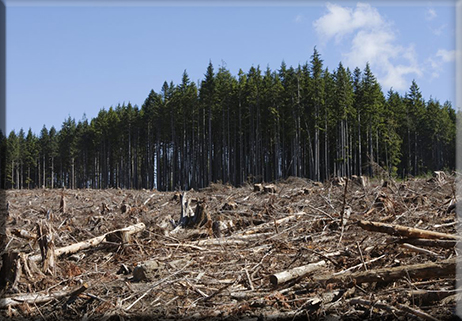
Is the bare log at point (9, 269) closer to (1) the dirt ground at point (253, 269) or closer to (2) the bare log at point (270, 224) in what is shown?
(1) the dirt ground at point (253, 269)

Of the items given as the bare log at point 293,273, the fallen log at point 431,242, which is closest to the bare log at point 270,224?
the bare log at point 293,273

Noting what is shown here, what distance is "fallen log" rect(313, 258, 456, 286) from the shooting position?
3.64m

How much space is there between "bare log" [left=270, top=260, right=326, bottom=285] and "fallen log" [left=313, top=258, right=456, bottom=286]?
0.24 metres

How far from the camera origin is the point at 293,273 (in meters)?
4.23

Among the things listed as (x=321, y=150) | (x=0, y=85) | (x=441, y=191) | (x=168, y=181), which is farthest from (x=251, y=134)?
(x=0, y=85)

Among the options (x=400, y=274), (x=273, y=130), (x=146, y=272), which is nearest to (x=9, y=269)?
(x=146, y=272)

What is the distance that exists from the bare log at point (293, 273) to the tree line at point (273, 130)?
33903 mm

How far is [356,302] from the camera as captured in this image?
3.62 m

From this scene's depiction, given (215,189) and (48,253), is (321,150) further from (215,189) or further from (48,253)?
(48,253)

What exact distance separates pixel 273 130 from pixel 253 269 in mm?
43476

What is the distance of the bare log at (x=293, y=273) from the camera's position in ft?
13.2

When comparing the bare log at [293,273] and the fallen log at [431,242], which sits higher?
the fallen log at [431,242]

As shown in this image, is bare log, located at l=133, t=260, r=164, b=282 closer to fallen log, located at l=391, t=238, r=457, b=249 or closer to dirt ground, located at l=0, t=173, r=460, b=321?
dirt ground, located at l=0, t=173, r=460, b=321

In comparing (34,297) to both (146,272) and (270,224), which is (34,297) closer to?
(146,272)
